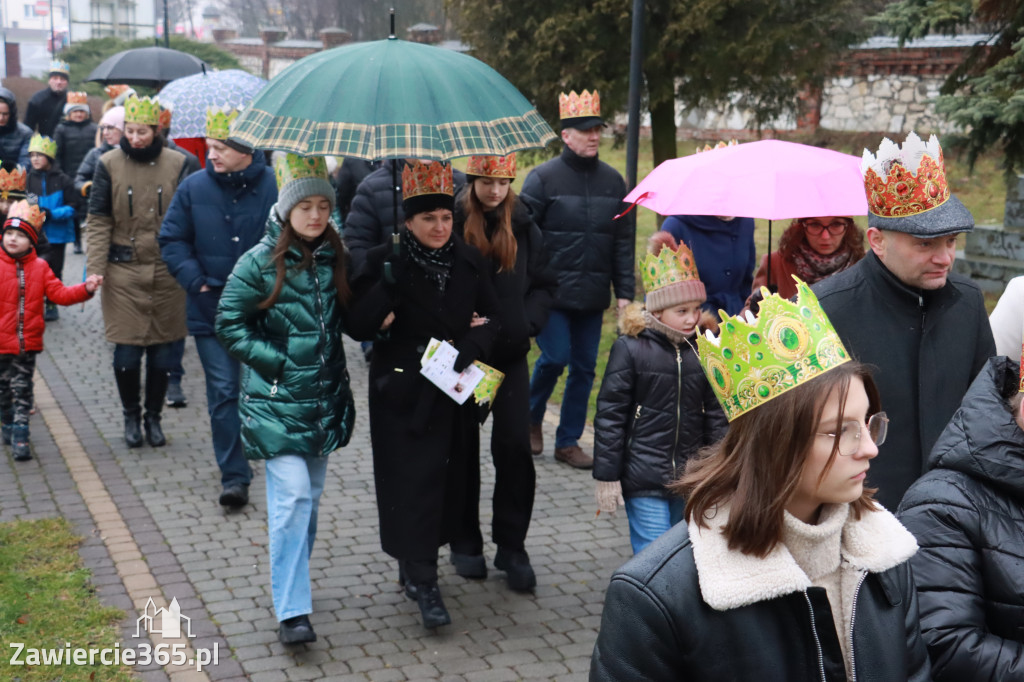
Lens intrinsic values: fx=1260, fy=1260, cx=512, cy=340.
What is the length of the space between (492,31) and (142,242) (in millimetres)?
6186

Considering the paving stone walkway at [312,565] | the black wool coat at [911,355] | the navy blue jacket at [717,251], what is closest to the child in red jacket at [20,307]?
the paving stone walkway at [312,565]

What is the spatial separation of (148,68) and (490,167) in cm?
963

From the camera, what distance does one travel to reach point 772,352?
2.39m

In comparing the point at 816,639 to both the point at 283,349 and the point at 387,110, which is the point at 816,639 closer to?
the point at 387,110

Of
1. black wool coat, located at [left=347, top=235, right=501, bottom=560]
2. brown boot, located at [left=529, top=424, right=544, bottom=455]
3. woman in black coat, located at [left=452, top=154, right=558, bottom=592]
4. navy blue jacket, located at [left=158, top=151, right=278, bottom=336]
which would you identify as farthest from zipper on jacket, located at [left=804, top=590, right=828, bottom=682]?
brown boot, located at [left=529, top=424, right=544, bottom=455]

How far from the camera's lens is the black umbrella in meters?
14.4

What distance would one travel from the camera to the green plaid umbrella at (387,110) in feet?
16.4

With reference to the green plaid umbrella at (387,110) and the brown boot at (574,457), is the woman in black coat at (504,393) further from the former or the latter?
the brown boot at (574,457)

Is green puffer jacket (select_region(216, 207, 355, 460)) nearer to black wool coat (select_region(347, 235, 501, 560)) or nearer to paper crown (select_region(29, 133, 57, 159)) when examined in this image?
black wool coat (select_region(347, 235, 501, 560))

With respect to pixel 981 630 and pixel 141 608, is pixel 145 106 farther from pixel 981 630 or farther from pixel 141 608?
pixel 981 630

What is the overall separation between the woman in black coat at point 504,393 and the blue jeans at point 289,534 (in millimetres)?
899

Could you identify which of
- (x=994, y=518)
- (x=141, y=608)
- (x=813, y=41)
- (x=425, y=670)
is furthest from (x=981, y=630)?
(x=813, y=41)

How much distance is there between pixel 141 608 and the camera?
230 inches


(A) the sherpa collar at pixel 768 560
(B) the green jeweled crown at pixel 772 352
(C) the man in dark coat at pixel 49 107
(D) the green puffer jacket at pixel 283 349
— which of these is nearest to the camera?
(A) the sherpa collar at pixel 768 560
